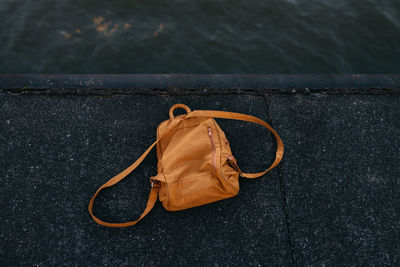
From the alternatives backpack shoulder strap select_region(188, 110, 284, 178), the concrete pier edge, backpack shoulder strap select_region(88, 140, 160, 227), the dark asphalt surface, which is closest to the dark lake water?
→ the concrete pier edge

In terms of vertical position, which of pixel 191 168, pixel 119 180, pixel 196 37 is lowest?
pixel 196 37

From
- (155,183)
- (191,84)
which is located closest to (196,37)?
(191,84)

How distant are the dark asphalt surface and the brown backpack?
13cm

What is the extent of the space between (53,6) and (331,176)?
452 cm

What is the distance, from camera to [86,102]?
2533 millimetres

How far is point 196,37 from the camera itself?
4238mm

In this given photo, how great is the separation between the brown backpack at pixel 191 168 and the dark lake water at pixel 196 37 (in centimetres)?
205

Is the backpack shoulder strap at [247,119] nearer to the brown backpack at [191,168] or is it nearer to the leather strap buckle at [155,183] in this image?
the brown backpack at [191,168]

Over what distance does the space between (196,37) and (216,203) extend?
2850 mm

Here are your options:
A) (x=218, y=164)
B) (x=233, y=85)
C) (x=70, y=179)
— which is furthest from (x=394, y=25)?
(x=70, y=179)

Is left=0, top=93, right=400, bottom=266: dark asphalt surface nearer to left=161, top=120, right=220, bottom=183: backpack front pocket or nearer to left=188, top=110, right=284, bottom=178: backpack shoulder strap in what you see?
left=188, top=110, right=284, bottom=178: backpack shoulder strap

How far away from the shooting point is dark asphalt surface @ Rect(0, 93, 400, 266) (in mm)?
1979

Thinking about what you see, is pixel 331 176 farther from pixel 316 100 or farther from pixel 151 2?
pixel 151 2

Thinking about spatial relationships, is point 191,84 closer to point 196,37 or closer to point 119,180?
point 119,180
